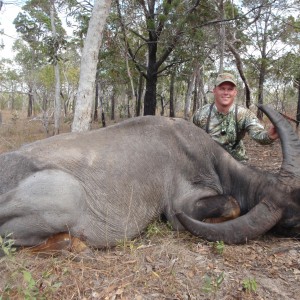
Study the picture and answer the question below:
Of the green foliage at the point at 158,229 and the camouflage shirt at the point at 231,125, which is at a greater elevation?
the camouflage shirt at the point at 231,125

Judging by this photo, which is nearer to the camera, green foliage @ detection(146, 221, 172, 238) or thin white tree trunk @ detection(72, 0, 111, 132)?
green foliage @ detection(146, 221, 172, 238)

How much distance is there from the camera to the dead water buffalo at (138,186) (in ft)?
11.5

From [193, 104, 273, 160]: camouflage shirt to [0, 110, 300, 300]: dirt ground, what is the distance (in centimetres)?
174

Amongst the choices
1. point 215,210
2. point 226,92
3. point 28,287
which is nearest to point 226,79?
point 226,92

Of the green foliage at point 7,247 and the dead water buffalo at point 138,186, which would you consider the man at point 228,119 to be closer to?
the dead water buffalo at point 138,186

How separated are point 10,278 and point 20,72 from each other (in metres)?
43.1

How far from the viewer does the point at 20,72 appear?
42.2 m

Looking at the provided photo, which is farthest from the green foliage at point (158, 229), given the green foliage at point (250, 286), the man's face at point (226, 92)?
the man's face at point (226, 92)

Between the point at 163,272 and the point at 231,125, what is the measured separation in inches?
111

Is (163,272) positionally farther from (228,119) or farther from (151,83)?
(151,83)

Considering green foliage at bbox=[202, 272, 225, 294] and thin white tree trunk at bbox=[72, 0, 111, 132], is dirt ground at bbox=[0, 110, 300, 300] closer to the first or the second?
green foliage at bbox=[202, 272, 225, 294]

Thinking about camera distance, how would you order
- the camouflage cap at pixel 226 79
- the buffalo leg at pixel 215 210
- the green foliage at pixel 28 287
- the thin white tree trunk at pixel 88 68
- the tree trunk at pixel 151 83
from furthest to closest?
the tree trunk at pixel 151 83
the thin white tree trunk at pixel 88 68
the camouflage cap at pixel 226 79
the buffalo leg at pixel 215 210
the green foliage at pixel 28 287

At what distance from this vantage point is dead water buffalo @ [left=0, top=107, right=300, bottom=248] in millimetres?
3500

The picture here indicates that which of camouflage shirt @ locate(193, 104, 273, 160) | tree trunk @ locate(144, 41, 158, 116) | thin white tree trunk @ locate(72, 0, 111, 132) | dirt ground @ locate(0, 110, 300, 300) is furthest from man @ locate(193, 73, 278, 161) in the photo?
tree trunk @ locate(144, 41, 158, 116)
